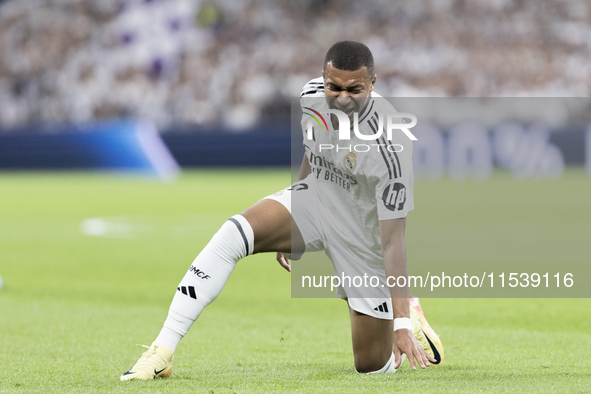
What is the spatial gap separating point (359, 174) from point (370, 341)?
0.94 meters

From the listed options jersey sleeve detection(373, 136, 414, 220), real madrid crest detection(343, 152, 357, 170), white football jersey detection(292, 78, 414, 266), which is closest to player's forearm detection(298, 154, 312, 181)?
white football jersey detection(292, 78, 414, 266)

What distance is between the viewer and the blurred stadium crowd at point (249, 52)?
79.2 feet

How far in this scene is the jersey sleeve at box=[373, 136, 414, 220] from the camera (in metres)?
4.28

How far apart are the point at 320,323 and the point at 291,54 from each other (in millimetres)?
19243

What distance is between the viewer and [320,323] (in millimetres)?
6555

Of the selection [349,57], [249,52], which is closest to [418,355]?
[349,57]

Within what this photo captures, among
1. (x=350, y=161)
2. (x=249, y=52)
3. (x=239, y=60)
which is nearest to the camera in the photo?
(x=350, y=161)

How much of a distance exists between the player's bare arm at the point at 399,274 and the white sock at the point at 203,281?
75cm

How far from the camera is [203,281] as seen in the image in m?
4.41

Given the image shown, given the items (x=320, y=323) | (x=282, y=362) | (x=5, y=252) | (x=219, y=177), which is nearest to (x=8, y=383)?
(x=282, y=362)

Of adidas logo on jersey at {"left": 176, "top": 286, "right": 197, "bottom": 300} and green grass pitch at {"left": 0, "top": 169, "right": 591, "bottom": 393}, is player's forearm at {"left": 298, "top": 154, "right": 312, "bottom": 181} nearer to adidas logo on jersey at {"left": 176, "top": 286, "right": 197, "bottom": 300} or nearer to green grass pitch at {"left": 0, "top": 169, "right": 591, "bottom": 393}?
green grass pitch at {"left": 0, "top": 169, "right": 591, "bottom": 393}

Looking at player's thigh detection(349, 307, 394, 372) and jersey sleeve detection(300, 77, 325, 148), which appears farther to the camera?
jersey sleeve detection(300, 77, 325, 148)

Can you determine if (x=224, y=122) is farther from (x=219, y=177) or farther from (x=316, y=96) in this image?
(x=316, y=96)

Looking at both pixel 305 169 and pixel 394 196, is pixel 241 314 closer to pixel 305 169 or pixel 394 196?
pixel 305 169
